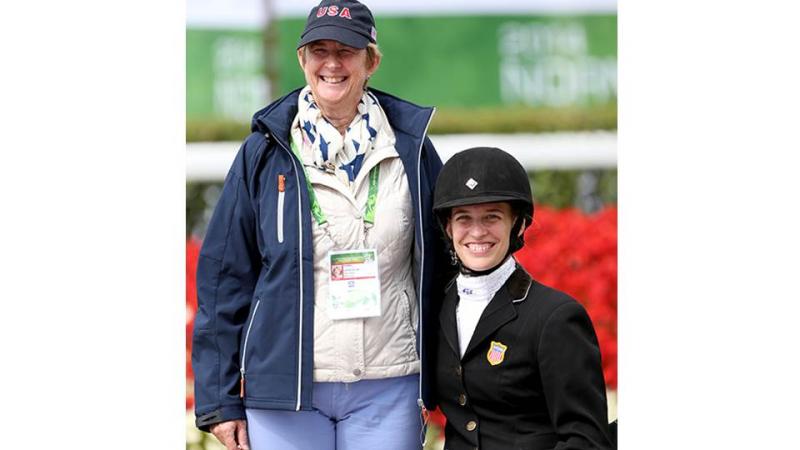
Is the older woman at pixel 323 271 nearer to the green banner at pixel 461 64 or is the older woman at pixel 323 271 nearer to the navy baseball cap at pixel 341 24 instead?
the navy baseball cap at pixel 341 24

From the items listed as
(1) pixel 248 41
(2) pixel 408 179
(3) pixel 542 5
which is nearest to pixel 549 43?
(3) pixel 542 5

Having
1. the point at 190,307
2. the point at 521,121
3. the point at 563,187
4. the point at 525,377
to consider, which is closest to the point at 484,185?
the point at 525,377

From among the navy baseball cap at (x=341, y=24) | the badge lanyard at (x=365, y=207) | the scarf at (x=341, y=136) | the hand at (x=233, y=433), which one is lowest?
the hand at (x=233, y=433)

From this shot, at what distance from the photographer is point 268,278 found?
3529 mm

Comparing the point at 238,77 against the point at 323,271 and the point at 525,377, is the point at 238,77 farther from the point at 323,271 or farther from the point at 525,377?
the point at 525,377

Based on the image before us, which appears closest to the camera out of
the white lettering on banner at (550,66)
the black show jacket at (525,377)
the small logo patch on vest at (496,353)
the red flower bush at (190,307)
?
the black show jacket at (525,377)

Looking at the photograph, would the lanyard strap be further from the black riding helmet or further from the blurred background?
the blurred background

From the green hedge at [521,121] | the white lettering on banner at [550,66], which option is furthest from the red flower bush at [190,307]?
the white lettering on banner at [550,66]

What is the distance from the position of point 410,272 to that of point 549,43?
6.77 meters

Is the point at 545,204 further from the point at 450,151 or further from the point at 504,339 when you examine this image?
the point at 504,339

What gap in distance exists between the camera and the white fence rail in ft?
28.0

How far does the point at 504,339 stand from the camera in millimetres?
3330

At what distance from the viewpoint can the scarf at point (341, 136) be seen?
3529 millimetres

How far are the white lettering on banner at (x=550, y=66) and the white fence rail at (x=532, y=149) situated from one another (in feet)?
2.41
